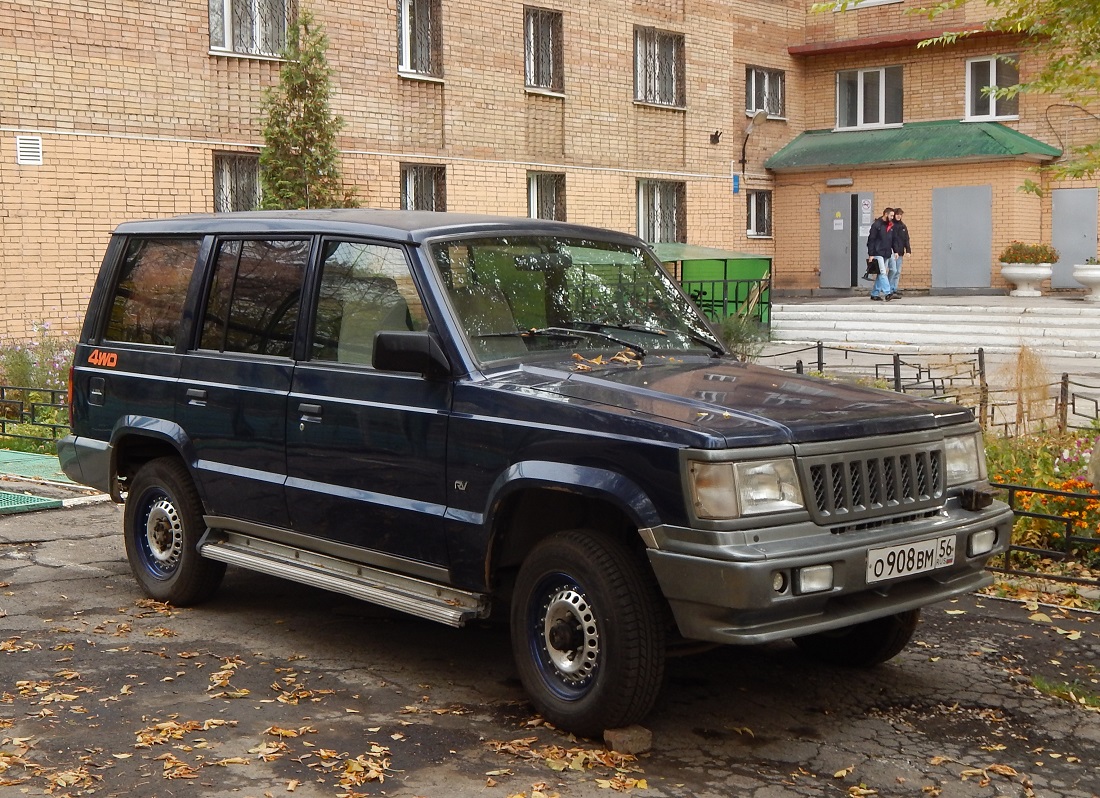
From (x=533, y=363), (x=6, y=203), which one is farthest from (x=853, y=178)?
(x=533, y=363)

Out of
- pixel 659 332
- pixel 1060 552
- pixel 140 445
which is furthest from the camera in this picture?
pixel 1060 552

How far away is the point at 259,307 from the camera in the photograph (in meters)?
6.56

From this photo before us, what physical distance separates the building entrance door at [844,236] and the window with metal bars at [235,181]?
1774 centimetres

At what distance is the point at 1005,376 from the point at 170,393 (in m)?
7.33

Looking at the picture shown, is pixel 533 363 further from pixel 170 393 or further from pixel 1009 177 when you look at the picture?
pixel 1009 177

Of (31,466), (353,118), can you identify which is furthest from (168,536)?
(353,118)

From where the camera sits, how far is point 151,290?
720cm

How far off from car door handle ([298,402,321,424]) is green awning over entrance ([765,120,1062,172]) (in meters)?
27.1

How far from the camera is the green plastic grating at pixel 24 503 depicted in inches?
388

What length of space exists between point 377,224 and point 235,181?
14.5 metres

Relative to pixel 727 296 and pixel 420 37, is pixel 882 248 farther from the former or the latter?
pixel 420 37

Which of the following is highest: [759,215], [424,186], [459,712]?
[759,215]

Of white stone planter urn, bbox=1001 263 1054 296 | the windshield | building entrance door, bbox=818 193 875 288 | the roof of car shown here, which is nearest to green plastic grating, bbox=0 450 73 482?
the roof of car

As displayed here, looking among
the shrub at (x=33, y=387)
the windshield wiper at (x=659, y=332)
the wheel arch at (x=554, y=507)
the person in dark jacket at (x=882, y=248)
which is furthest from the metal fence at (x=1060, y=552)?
the person in dark jacket at (x=882, y=248)
